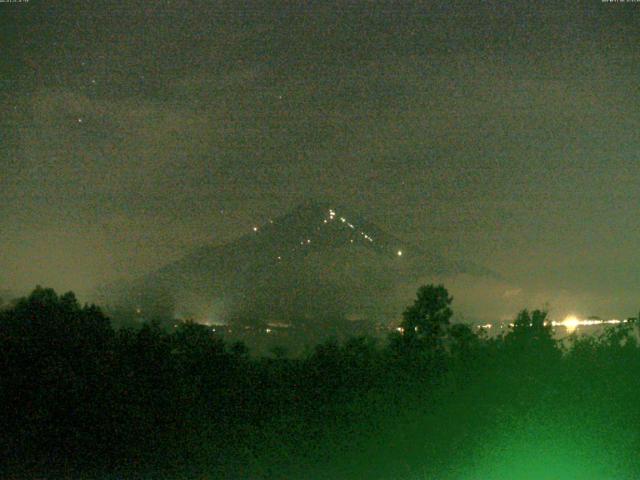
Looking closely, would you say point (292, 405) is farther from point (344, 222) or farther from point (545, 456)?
point (344, 222)

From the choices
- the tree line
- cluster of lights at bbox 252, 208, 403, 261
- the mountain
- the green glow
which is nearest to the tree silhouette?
the tree line

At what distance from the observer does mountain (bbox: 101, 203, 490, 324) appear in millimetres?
35688

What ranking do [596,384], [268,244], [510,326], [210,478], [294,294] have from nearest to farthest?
[210,478], [596,384], [510,326], [294,294], [268,244]

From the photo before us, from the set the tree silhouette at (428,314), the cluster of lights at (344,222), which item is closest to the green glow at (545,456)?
the tree silhouette at (428,314)

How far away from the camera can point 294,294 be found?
42656mm

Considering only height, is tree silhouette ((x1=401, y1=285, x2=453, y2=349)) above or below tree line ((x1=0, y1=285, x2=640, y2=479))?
above

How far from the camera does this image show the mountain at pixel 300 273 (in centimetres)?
3569

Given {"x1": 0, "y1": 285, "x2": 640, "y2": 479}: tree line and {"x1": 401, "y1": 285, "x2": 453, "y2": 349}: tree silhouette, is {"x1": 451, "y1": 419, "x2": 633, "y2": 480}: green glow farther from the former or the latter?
{"x1": 401, "y1": 285, "x2": 453, "y2": 349}: tree silhouette

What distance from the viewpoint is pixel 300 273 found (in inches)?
1879

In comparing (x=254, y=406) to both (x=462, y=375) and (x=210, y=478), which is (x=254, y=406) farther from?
(x=462, y=375)

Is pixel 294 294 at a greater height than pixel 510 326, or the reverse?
pixel 294 294

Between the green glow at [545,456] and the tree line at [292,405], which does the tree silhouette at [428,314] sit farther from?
the green glow at [545,456]

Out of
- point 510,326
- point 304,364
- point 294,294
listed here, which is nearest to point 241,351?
point 304,364

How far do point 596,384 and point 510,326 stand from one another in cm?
235
